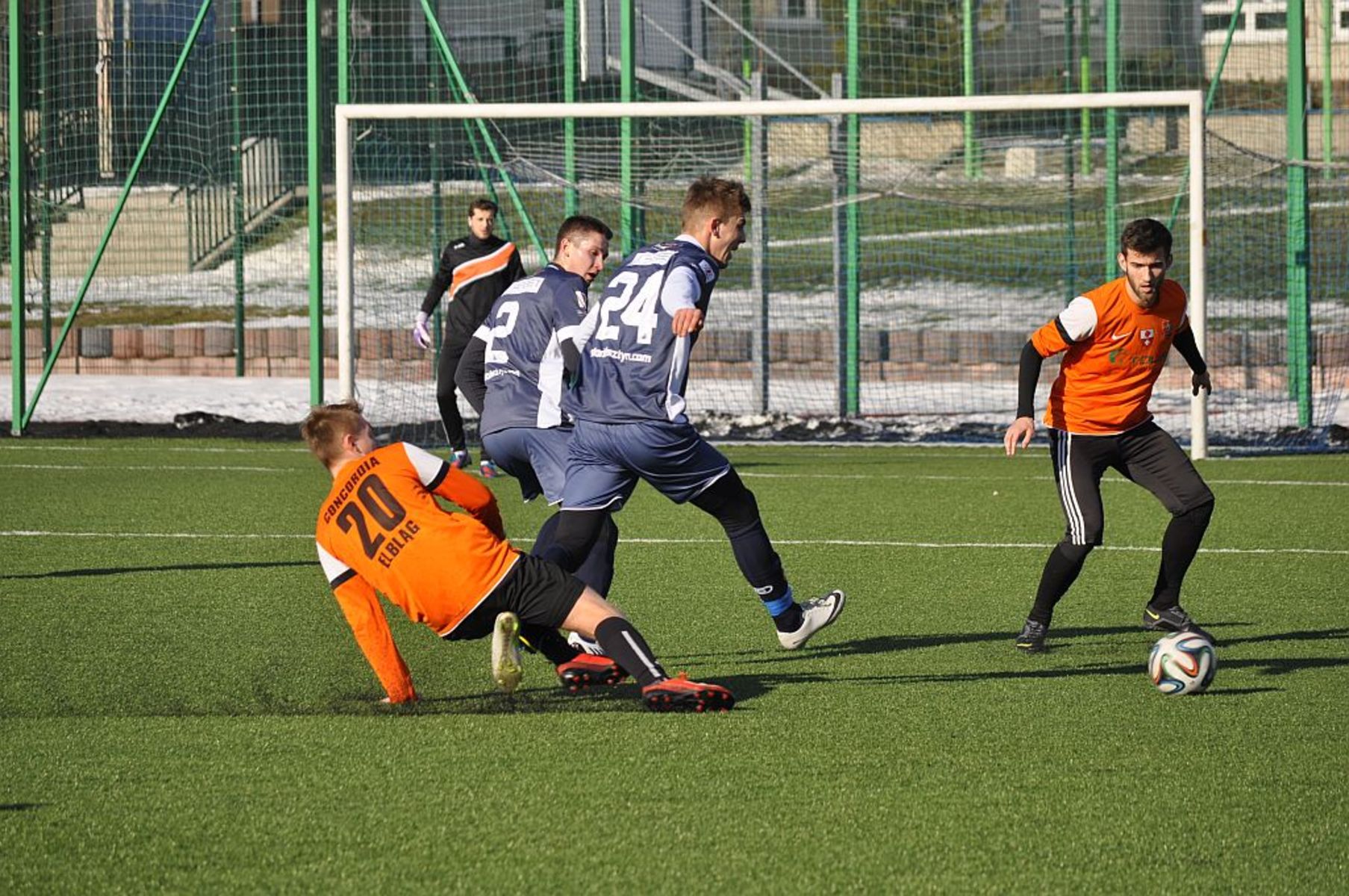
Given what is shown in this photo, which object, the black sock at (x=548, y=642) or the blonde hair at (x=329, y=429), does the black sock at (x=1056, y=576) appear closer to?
the black sock at (x=548, y=642)

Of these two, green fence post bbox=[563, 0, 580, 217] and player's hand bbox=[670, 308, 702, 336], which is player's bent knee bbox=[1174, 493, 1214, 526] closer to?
player's hand bbox=[670, 308, 702, 336]

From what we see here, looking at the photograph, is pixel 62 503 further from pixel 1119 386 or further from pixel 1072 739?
pixel 1072 739

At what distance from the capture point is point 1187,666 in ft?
18.8

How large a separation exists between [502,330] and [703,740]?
2967 mm

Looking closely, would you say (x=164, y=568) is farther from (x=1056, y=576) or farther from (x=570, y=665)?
(x=1056, y=576)

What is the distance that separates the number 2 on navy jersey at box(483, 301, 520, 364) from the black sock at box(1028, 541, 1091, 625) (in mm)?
2326

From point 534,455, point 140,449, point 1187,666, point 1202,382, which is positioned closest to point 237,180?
point 140,449

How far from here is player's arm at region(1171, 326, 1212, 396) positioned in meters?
7.13

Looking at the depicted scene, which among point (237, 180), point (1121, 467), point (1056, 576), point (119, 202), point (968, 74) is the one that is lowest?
point (1056, 576)

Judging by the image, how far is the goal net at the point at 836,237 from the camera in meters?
16.5

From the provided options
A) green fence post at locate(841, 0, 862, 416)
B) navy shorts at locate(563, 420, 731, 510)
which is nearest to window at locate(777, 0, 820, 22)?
green fence post at locate(841, 0, 862, 416)

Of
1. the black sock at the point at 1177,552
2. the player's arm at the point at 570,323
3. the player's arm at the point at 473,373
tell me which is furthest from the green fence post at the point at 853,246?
the black sock at the point at 1177,552

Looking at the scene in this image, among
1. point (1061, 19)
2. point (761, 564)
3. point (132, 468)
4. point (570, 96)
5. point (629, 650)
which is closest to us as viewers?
point (629, 650)

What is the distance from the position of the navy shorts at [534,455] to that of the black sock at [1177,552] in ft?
7.48
